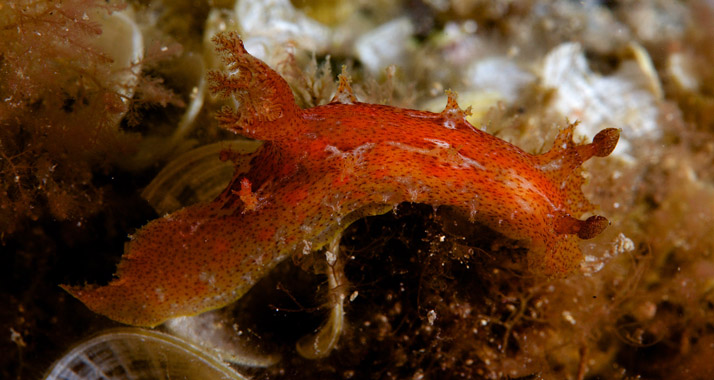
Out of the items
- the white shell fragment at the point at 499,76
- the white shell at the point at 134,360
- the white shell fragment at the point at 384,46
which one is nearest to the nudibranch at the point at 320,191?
the white shell at the point at 134,360

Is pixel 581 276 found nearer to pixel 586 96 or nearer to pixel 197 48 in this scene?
pixel 586 96

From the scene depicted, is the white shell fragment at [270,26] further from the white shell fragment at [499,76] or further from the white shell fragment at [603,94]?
the white shell fragment at [603,94]

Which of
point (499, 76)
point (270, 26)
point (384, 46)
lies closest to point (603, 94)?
point (499, 76)

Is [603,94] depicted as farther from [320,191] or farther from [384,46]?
[320,191]

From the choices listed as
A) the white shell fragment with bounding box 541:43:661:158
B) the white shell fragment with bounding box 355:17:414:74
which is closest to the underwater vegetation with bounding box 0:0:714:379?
the white shell fragment with bounding box 541:43:661:158

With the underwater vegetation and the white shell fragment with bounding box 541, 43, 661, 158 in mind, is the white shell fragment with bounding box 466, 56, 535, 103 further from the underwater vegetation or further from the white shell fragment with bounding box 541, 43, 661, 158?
the underwater vegetation

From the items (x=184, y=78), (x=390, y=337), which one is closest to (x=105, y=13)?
(x=184, y=78)
